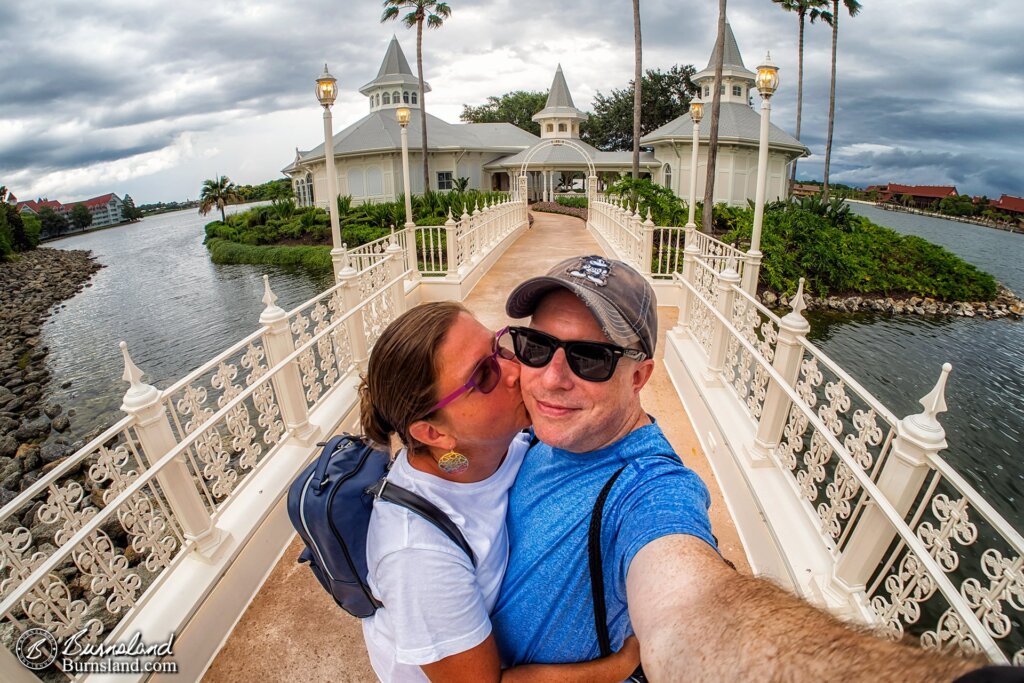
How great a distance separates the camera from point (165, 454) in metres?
2.54

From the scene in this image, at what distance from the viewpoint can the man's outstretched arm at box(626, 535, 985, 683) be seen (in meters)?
0.63

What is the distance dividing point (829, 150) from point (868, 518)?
32.5 metres

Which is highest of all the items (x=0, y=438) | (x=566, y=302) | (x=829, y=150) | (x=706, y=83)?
(x=706, y=83)

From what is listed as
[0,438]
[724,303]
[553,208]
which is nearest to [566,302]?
[724,303]

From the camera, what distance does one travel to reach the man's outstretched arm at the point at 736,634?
0.63 metres

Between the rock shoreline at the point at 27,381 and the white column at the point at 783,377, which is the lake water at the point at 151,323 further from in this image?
the white column at the point at 783,377

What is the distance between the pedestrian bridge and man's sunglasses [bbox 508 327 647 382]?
2.42ft

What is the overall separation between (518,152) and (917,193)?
6542cm

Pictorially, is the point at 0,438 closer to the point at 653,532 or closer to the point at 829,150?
the point at 653,532

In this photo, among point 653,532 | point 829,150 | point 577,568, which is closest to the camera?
point 653,532

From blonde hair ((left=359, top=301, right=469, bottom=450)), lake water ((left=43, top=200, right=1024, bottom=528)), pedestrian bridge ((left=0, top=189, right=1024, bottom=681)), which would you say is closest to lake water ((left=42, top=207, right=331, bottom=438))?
lake water ((left=43, top=200, right=1024, bottom=528))

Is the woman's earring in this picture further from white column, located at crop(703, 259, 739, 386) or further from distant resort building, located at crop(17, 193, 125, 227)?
distant resort building, located at crop(17, 193, 125, 227)

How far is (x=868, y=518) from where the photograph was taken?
7.05ft

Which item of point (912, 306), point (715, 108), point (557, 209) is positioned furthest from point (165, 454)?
point (557, 209)
